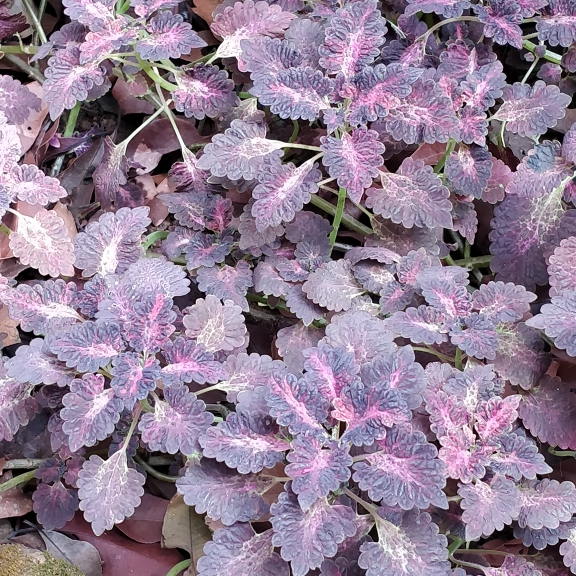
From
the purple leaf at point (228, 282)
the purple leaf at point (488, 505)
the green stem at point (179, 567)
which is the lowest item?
the green stem at point (179, 567)

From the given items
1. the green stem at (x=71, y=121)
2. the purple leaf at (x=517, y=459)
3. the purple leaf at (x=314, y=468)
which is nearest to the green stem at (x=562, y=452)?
the purple leaf at (x=517, y=459)

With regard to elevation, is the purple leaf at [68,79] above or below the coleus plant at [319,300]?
above

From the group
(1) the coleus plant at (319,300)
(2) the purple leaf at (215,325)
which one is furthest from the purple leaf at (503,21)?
(2) the purple leaf at (215,325)

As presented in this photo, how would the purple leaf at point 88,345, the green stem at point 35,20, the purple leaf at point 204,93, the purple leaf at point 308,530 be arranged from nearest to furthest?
the purple leaf at point 308,530 < the purple leaf at point 88,345 < the purple leaf at point 204,93 < the green stem at point 35,20

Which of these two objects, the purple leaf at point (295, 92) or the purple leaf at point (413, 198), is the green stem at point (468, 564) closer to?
the purple leaf at point (413, 198)

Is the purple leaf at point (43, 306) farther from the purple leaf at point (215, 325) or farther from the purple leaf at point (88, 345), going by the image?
the purple leaf at point (215, 325)

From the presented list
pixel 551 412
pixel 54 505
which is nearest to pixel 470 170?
pixel 551 412

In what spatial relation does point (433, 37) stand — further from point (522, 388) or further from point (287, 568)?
point (287, 568)

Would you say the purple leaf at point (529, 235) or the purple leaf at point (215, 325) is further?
the purple leaf at point (529, 235)

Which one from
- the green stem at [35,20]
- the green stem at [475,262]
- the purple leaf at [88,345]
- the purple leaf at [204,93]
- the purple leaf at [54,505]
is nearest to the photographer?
the purple leaf at [88,345]
